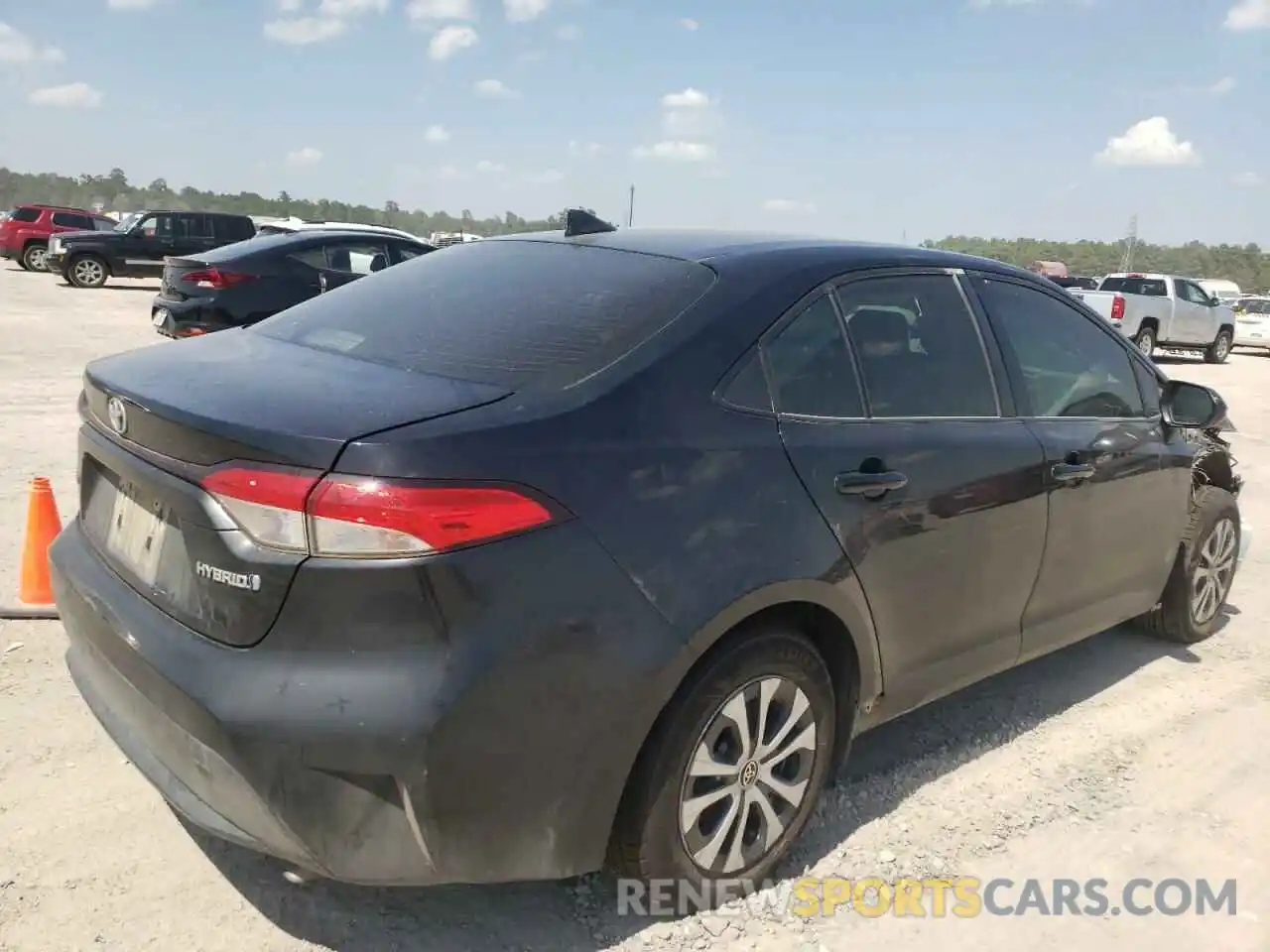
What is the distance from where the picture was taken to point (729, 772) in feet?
8.51

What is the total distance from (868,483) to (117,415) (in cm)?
195

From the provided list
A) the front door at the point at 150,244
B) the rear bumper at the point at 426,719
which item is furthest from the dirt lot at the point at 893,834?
the front door at the point at 150,244

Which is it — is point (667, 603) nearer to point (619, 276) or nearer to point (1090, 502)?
point (619, 276)

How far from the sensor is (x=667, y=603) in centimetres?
230

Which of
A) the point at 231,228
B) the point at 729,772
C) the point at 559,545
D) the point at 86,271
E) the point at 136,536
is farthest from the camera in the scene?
the point at 231,228

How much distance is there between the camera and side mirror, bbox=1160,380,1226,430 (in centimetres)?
414

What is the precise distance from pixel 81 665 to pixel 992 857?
2.61 metres

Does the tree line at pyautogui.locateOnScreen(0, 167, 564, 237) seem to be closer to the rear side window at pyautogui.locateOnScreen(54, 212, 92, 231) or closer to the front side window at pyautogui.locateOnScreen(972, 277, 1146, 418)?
the rear side window at pyautogui.locateOnScreen(54, 212, 92, 231)

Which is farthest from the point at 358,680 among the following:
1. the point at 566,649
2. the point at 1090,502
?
the point at 1090,502

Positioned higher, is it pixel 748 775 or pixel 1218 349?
pixel 1218 349

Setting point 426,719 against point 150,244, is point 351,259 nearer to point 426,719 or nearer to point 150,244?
point 426,719

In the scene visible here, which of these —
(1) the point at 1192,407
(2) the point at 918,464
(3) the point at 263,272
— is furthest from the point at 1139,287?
(2) the point at 918,464

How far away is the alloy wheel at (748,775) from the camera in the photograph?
2531 mm

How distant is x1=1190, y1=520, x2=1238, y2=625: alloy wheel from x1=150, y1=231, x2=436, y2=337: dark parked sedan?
7.92 meters
